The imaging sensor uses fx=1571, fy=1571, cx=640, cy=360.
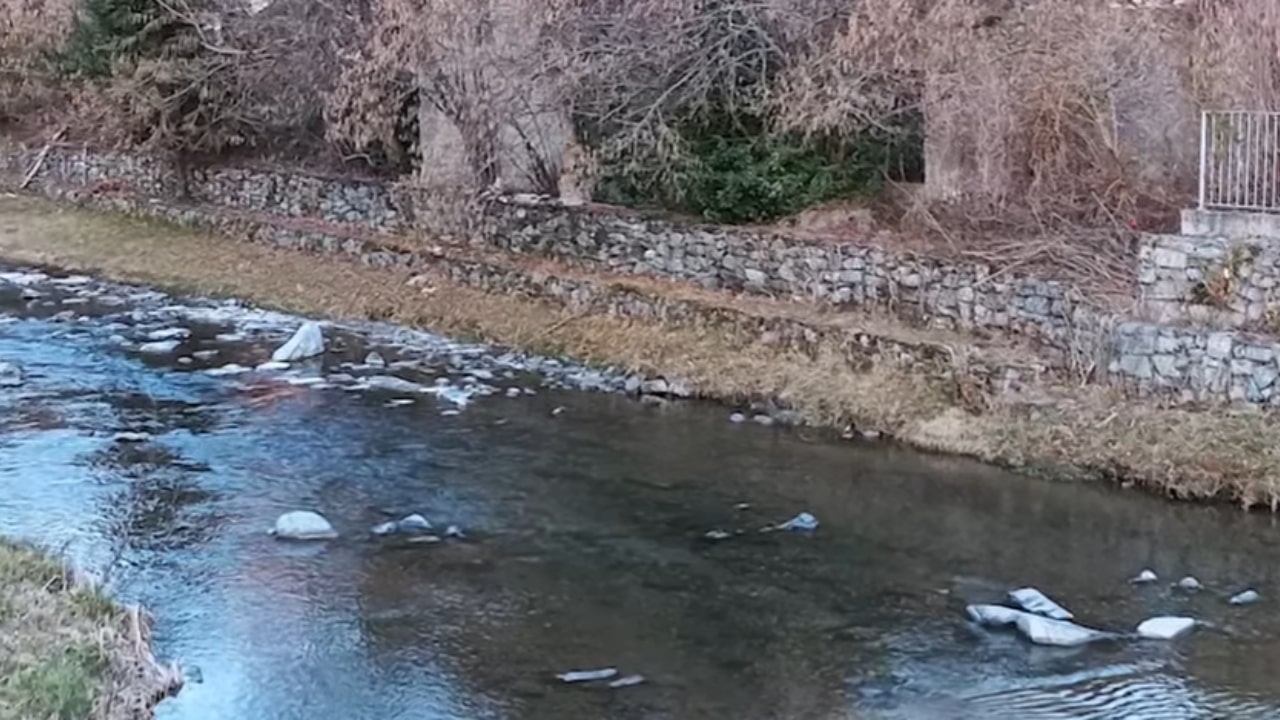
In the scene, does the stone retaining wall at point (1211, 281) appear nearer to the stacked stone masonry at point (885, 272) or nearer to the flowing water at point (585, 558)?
the stacked stone masonry at point (885, 272)

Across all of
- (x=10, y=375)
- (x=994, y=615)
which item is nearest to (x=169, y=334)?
(x=10, y=375)

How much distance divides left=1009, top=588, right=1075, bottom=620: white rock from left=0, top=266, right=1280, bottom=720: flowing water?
19 cm

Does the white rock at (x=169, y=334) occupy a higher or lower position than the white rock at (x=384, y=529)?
higher

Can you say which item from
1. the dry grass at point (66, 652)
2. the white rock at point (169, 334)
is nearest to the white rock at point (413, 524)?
the dry grass at point (66, 652)

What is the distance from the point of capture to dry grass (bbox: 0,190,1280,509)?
1373cm

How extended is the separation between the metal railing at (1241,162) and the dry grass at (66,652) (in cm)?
1087

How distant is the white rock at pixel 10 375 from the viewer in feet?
59.8

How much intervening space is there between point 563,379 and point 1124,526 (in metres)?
7.50

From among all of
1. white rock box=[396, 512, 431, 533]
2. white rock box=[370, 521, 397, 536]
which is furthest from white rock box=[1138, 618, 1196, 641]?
white rock box=[370, 521, 397, 536]

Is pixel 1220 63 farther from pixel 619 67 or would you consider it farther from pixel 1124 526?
pixel 619 67

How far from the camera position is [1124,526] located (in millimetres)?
13039

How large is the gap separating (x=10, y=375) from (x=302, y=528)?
7.69 metres

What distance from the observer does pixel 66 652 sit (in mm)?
8680

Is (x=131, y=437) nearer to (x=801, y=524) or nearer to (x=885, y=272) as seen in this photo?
(x=801, y=524)
